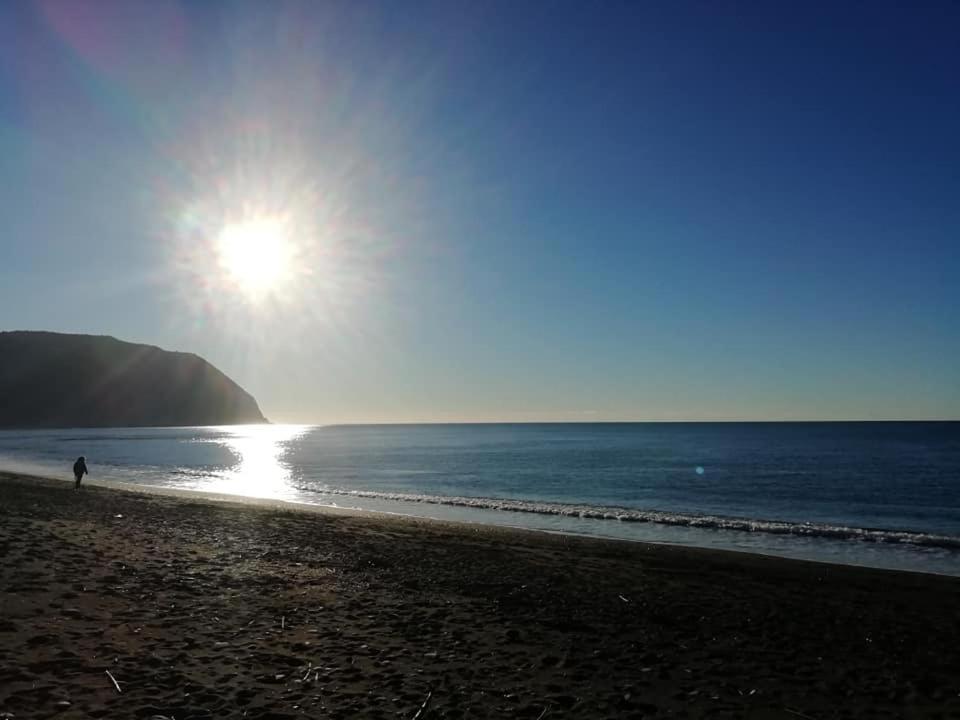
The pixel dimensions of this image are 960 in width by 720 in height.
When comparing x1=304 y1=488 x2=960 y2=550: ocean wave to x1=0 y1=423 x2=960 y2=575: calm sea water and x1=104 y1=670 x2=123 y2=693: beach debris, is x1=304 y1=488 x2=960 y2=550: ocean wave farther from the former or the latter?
x1=104 y1=670 x2=123 y2=693: beach debris

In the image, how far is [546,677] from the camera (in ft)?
26.7

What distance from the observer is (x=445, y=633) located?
9.84m

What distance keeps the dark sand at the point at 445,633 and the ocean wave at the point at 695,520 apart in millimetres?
8484

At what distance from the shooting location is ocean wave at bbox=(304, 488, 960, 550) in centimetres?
2470

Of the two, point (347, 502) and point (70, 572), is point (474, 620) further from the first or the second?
point (347, 502)

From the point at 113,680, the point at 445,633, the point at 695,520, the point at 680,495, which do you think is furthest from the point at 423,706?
the point at 680,495

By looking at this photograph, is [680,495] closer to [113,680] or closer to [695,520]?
[695,520]

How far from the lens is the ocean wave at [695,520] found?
81.0 ft

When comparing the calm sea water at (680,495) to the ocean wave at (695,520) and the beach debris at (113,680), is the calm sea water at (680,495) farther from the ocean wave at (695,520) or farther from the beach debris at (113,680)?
the beach debris at (113,680)

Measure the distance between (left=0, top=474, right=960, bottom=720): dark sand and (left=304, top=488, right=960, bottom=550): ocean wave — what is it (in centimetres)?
848

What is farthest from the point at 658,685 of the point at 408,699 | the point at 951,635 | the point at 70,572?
the point at 70,572

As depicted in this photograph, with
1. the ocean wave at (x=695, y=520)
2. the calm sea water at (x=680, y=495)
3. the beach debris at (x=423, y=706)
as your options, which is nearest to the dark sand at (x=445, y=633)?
the beach debris at (x=423, y=706)

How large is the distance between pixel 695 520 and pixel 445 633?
2147 cm

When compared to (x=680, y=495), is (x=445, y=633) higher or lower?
higher
